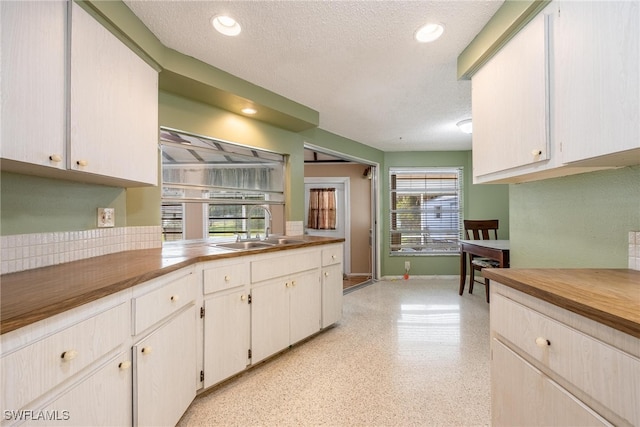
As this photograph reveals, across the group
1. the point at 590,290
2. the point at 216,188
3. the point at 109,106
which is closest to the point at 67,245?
the point at 109,106

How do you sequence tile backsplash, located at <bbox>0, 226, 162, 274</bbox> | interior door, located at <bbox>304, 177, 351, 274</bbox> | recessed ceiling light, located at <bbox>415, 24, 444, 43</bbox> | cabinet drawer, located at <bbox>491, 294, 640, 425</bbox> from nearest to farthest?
cabinet drawer, located at <bbox>491, 294, 640, 425</bbox>, tile backsplash, located at <bbox>0, 226, 162, 274</bbox>, recessed ceiling light, located at <bbox>415, 24, 444, 43</bbox>, interior door, located at <bbox>304, 177, 351, 274</bbox>

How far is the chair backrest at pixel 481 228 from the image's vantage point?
4223 millimetres

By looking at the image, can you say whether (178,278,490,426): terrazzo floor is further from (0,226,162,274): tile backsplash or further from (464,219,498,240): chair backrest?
(464,219,498,240): chair backrest

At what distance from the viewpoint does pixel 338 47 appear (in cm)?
185

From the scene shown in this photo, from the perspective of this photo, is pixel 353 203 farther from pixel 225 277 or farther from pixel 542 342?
pixel 542 342

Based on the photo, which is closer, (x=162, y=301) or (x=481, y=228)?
(x=162, y=301)

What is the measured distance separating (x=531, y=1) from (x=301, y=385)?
7.97 ft

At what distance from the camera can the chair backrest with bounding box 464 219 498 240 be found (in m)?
4.22

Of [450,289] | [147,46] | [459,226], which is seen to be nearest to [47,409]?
[147,46]

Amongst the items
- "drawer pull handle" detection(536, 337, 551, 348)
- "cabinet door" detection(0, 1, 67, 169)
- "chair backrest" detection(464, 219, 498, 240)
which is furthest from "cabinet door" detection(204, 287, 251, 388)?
"chair backrest" detection(464, 219, 498, 240)

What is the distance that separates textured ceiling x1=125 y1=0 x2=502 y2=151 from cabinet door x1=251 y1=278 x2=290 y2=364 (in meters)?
1.65

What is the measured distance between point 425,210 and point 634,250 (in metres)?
3.85

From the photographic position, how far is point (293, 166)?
10.4ft

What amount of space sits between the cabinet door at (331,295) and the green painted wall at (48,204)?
5.64 ft
